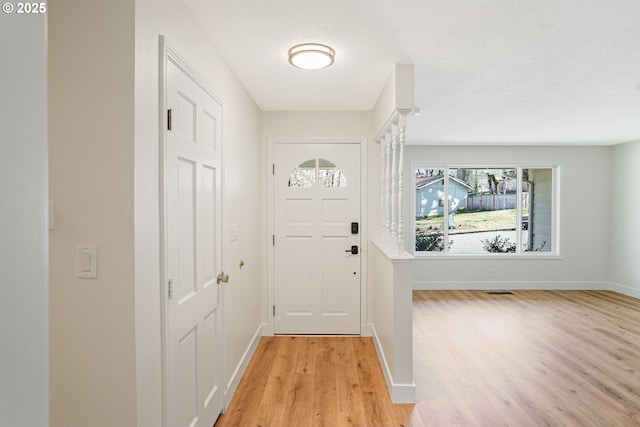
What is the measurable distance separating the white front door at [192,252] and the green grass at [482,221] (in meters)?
4.74

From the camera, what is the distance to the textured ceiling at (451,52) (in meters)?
1.85

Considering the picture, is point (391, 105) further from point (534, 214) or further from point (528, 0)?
point (534, 214)

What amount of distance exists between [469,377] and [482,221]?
3872 mm

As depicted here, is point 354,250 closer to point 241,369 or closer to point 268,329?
point 268,329

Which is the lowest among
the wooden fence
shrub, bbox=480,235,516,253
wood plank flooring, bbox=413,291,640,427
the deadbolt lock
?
wood plank flooring, bbox=413,291,640,427

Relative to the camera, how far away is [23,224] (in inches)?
16.0

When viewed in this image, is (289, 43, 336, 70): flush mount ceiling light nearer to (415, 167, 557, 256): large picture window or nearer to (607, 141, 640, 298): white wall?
(415, 167, 557, 256): large picture window

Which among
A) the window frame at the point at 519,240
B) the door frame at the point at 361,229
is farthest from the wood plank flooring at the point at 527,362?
the window frame at the point at 519,240

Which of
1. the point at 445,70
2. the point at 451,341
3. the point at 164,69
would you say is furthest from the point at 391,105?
the point at 451,341

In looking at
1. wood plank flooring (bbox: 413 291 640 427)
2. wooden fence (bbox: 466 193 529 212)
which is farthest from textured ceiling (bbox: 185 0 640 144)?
wood plank flooring (bbox: 413 291 640 427)

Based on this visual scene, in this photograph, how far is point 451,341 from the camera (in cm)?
370

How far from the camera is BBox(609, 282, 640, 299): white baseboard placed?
5.45 meters

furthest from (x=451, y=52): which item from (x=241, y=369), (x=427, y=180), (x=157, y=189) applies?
(x=427, y=180)

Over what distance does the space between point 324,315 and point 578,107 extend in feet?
11.2
